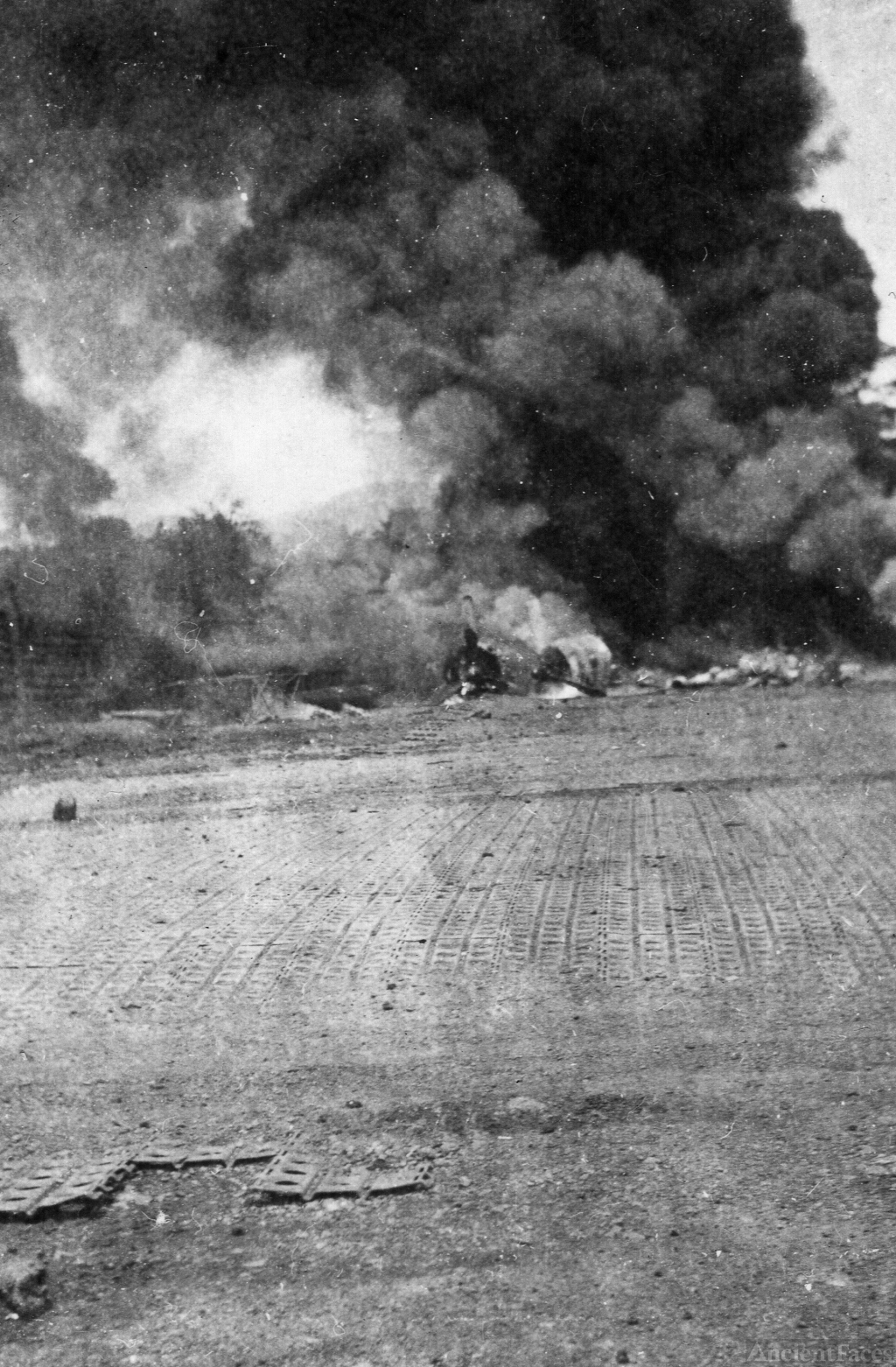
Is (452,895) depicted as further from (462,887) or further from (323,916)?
(323,916)

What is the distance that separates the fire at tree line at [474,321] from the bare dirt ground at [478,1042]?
0.78m

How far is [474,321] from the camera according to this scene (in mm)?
6145

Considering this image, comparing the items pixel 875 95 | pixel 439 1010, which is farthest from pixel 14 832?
pixel 875 95

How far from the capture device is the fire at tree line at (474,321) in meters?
5.72

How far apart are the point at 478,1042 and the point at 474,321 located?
3.82 meters

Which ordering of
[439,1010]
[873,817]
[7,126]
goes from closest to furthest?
[439,1010]
[873,817]
[7,126]

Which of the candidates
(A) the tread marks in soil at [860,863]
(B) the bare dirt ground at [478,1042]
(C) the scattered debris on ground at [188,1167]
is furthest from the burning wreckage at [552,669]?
(C) the scattered debris on ground at [188,1167]

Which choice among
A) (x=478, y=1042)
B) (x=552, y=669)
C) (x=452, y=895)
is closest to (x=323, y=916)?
(x=452, y=895)

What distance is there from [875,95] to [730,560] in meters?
2.33

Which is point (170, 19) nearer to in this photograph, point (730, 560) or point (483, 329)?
point (483, 329)

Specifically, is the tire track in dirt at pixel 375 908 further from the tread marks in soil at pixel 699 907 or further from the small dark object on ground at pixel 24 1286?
the small dark object on ground at pixel 24 1286

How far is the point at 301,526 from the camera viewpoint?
6055 millimetres

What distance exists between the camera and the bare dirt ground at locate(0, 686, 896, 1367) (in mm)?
2451

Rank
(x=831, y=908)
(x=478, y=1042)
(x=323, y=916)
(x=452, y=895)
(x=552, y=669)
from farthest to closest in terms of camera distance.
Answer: (x=552, y=669) < (x=452, y=895) < (x=323, y=916) < (x=831, y=908) < (x=478, y=1042)
